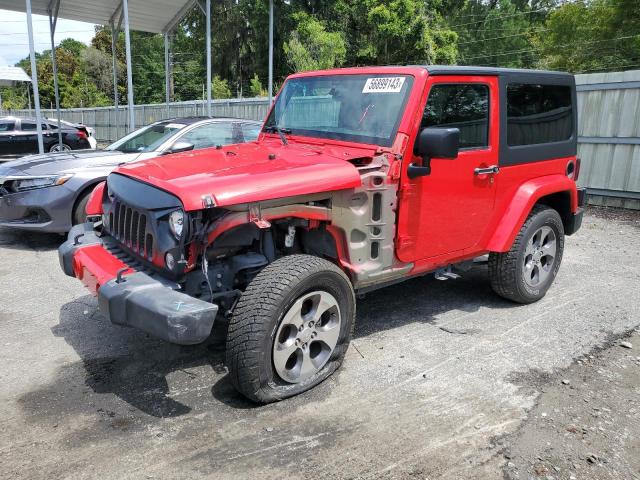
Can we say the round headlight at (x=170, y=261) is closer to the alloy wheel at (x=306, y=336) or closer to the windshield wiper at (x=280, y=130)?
the alloy wheel at (x=306, y=336)

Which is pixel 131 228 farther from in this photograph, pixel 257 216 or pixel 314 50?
pixel 314 50

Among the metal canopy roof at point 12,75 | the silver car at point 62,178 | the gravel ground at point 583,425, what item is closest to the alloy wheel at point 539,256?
the gravel ground at point 583,425

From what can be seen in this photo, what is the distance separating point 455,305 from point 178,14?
36.8 ft

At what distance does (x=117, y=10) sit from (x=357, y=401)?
13.1 metres

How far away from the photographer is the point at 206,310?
296cm

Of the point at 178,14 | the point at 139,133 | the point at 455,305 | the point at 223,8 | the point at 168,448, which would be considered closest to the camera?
the point at 168,448

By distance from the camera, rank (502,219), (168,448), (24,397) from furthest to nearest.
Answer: (502,219) < (24,397) < (168,448)

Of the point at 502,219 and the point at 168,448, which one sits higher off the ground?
the point at 502,219

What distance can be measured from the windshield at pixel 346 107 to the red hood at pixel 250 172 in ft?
0.56

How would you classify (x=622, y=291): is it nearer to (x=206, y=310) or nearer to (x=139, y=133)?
(x=206, y=310)

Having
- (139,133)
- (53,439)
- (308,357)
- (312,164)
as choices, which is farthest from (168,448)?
(139,133)

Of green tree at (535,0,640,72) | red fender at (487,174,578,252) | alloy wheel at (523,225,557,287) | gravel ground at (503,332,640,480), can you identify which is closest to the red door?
red fender at (487,174,578,252)

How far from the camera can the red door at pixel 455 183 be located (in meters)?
4.08

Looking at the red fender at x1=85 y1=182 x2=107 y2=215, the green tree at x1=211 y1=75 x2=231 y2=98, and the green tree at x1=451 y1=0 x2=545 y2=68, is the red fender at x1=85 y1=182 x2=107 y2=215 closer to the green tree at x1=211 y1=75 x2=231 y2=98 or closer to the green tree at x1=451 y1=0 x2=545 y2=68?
the green tree at x1=211 y1=75 x2=231 y2=98
